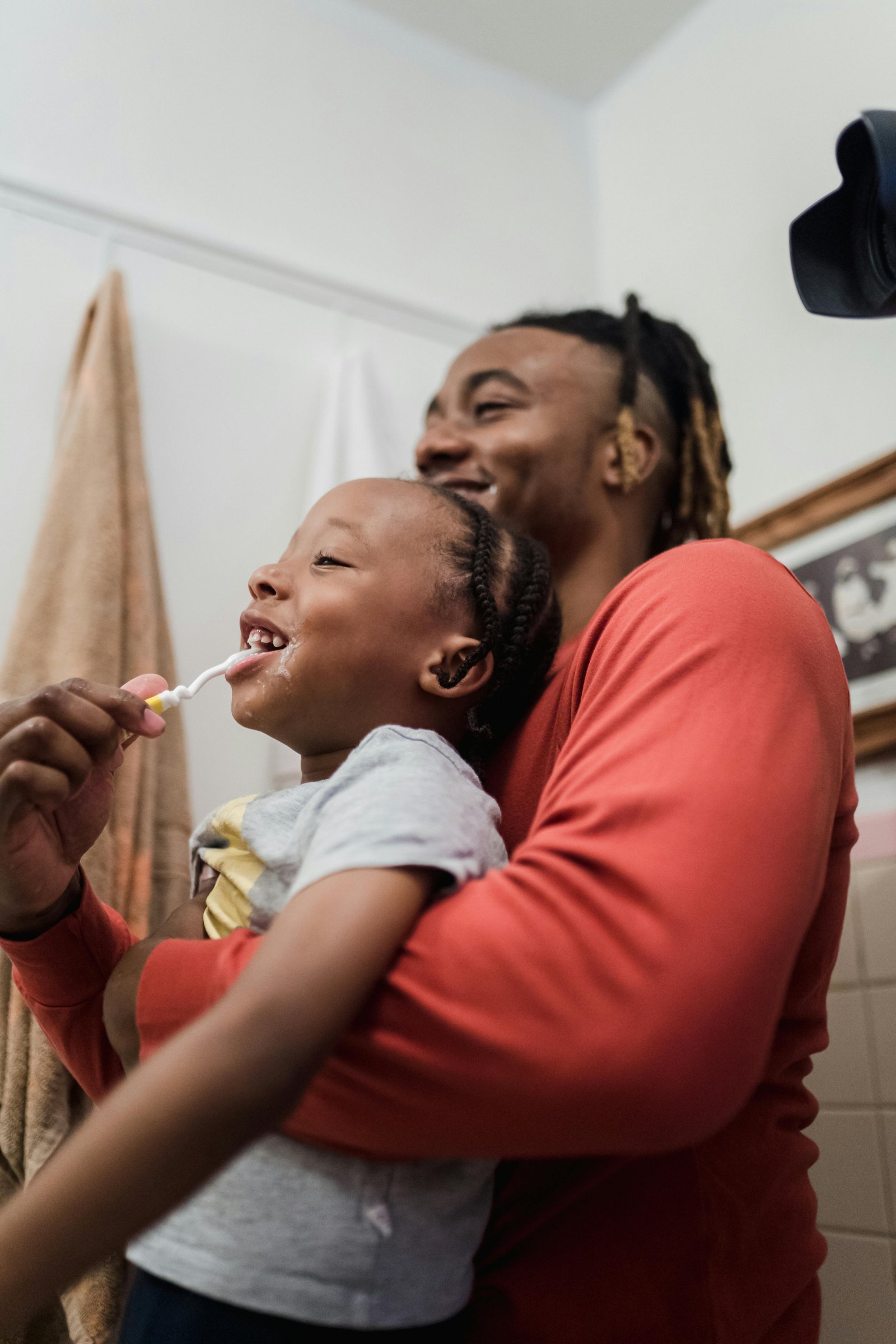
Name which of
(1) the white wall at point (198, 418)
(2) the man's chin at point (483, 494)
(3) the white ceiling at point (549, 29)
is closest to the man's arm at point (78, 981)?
(1) the white wall at point (198, 418)

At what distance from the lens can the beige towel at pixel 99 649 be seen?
103cm

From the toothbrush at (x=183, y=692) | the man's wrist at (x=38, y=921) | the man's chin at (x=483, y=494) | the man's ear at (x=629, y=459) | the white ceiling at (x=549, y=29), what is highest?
the white ceiling at (x=549, y=29)

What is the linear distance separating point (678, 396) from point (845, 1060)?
81 cm

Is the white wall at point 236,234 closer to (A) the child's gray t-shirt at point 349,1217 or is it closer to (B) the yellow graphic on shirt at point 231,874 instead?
(B) the yellow graphic on shirt at point 231,874

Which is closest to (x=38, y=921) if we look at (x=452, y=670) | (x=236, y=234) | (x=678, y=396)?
(x=452, y=670)

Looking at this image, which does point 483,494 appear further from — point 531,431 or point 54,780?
point 54,780

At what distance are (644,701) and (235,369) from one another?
1125mm

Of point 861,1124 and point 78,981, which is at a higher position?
point 78,981

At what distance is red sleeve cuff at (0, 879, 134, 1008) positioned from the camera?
0.84 m

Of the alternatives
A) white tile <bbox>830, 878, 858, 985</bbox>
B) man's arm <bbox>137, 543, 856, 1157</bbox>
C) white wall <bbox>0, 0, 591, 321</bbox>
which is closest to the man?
man's arm <bbox>137, 543, 856, 1157</bbox>

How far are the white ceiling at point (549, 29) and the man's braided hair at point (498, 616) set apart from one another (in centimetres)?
128

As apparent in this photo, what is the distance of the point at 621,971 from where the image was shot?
535 mm

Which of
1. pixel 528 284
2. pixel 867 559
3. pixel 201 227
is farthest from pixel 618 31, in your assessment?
pixel 867 559

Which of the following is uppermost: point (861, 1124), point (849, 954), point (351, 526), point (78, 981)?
point (351, 526)
